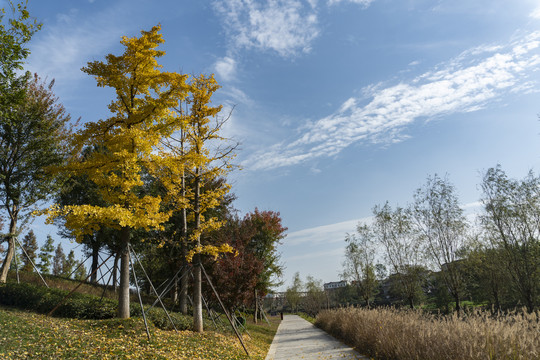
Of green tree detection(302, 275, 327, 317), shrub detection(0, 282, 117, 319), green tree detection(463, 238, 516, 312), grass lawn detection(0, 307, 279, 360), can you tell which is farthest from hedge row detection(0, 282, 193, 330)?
green tree detection(302, 275, 327, 317)

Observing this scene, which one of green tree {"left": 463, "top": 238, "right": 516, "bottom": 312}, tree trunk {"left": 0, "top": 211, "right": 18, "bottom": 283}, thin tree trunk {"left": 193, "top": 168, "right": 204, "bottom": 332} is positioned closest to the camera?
thin tree trunk {"left": 193, "top": 168, "right": 204, "bottom": 332}

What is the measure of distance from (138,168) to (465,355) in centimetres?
1025

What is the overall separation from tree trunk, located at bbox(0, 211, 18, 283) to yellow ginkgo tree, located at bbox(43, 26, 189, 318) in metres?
5.29

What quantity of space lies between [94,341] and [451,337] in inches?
327

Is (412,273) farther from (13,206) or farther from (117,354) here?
(13,206)

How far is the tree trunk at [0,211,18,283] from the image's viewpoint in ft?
44.5

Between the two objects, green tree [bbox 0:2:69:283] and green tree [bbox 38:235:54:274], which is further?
green tree [bbox 38:235:54:274]

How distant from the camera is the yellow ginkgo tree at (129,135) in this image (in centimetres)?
1073

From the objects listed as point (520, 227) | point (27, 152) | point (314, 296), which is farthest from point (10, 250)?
point (314, 296)

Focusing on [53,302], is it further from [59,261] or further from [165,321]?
[59,261]

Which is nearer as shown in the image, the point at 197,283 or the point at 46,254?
the point at 197,283

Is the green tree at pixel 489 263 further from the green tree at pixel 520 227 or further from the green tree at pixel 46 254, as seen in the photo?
the green tree at pixel 46 254

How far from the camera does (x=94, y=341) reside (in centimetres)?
815

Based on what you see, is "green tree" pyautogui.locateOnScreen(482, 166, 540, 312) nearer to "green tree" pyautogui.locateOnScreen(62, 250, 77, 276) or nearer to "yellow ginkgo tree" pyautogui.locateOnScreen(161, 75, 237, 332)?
"yellow ginkgo tree" pyautogui.locateOnScreen(161, 75, 237, 332)
